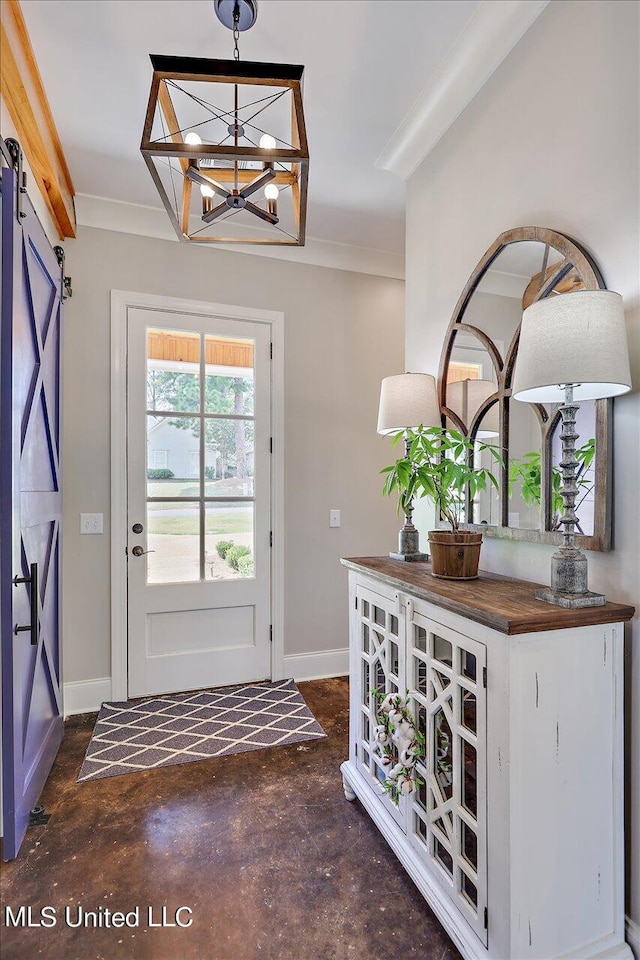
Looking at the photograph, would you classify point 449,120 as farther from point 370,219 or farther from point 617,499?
point 617,499

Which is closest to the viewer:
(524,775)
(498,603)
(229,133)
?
(524,775)

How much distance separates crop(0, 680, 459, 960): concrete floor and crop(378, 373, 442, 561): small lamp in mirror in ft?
3.29

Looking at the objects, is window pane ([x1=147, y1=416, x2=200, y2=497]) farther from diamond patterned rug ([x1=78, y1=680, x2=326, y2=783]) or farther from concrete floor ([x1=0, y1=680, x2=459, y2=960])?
concrete floor ([x1=0, y1=680, x2=459, y2=960])

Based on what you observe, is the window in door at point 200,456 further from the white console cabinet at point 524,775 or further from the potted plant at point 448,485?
the white console cabinet at point 524,775

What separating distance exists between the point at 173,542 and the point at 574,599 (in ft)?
7.16

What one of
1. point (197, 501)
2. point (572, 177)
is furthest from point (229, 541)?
point (572, 177)

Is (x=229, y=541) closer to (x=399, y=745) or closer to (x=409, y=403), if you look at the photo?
(x=409, y=403)

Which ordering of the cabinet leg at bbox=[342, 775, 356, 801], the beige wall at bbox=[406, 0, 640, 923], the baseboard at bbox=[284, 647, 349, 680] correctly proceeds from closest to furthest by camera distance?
the beige wall at bbox=[406, 0, 640, 923]
the cabinet leg at bbox=[342, 775, 356, 801]
the baseboard at bbox=[284, 647, 349, 680]

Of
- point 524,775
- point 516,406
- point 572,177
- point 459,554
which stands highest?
point 572,177

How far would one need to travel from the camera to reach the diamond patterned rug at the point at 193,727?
7.16 feet

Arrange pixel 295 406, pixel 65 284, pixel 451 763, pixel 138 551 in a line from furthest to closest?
pixel 295 406 → pixel 138 551 → pixel 65 284 → pixel 451 763

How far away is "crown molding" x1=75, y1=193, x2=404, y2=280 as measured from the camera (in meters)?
2.68

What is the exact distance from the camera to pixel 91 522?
8.79ft

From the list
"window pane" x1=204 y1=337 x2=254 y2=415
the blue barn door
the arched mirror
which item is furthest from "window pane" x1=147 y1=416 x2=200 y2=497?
the arched mirror
